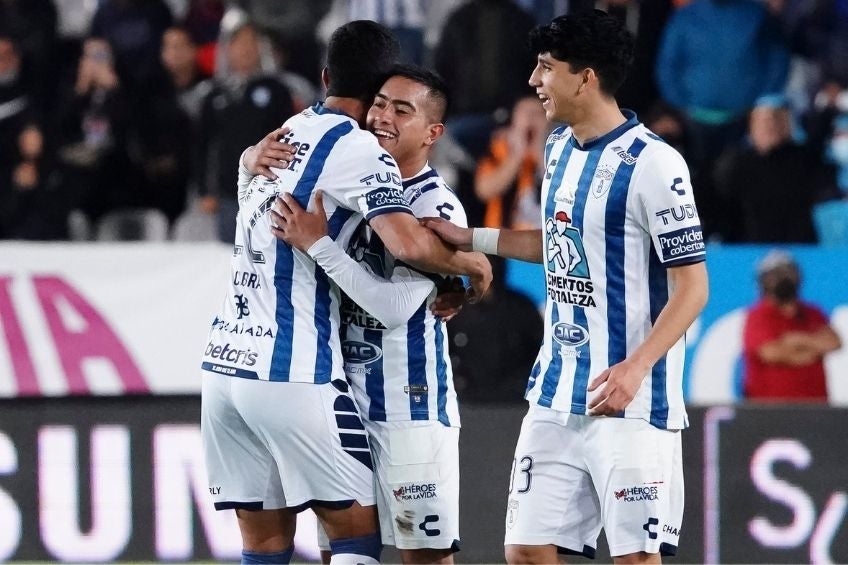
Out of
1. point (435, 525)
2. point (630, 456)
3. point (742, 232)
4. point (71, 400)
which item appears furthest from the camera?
point (742, 232)

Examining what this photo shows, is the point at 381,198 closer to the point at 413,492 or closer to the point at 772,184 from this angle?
the point at 413,492

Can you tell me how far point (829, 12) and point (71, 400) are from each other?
5260 mm

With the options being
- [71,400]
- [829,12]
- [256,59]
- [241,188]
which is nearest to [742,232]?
[829,12]

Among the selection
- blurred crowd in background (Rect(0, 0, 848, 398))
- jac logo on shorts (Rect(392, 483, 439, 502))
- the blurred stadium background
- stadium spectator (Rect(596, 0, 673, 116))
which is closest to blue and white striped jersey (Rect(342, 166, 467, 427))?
jac logo on shorts (Rect(392, 483, 439, 502))

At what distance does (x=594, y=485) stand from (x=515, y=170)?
14.0ft

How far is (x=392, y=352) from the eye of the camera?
4.66 m

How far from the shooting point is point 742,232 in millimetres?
8445

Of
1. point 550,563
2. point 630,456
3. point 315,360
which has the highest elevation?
point 315,360

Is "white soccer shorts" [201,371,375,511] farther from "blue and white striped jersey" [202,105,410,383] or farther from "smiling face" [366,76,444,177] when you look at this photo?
"smiling face" [366,76,444,177]

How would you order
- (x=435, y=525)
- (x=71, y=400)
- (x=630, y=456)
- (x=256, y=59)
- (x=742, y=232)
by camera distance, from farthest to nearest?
1. (x=256, y=59)
2. (x=742, y=232)
3. (x=71, y=400)
4. (x=435, y=525)
5. (x=630, y=456)

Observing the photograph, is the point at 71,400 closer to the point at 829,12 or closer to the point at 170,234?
the point at 170,234

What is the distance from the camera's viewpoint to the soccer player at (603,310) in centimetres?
424

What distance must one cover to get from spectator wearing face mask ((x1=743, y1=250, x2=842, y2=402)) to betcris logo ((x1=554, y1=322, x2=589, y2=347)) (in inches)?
146

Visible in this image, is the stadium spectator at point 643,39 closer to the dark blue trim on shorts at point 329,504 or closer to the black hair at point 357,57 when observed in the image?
the black hair at point 357,57
